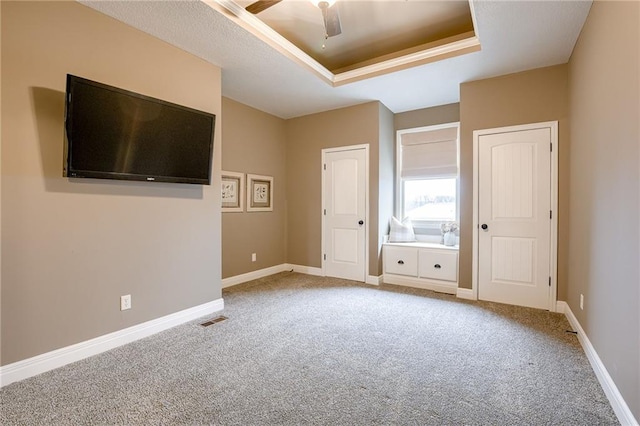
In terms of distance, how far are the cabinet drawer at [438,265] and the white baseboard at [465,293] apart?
22 cm

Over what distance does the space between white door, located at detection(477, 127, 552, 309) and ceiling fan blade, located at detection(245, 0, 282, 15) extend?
2.72 meters

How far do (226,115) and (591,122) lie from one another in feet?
12.9

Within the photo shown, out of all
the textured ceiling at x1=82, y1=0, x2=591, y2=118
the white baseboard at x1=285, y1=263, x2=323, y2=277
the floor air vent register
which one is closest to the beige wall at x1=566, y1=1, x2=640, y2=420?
the textured ceiling at x1=82, y1=0, x2=591, y2=118

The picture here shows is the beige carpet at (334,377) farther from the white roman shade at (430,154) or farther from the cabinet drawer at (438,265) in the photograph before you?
the white roman shade at (430,154)

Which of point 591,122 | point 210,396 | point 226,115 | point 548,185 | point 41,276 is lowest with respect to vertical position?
point 210,396

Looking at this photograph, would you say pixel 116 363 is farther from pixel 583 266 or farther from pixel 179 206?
pixel 583 266

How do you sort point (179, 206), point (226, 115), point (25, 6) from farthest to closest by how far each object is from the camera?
point (226, 115), point (179, 206), point (25, 6)

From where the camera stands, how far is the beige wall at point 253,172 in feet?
14.0

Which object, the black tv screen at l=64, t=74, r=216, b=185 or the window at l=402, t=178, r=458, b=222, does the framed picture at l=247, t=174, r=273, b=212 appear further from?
the window at l=402, t=178, r=458, b=222

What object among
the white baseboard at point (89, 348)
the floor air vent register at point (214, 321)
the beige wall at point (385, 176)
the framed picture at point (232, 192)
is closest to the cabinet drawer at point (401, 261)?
the beige wall at point (385, 176)

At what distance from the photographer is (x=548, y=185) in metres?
3.27

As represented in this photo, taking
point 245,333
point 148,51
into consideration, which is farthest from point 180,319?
point 148,51

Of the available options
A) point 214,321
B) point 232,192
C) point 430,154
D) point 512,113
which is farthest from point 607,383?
point 232,192

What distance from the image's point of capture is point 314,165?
16.3 ft
